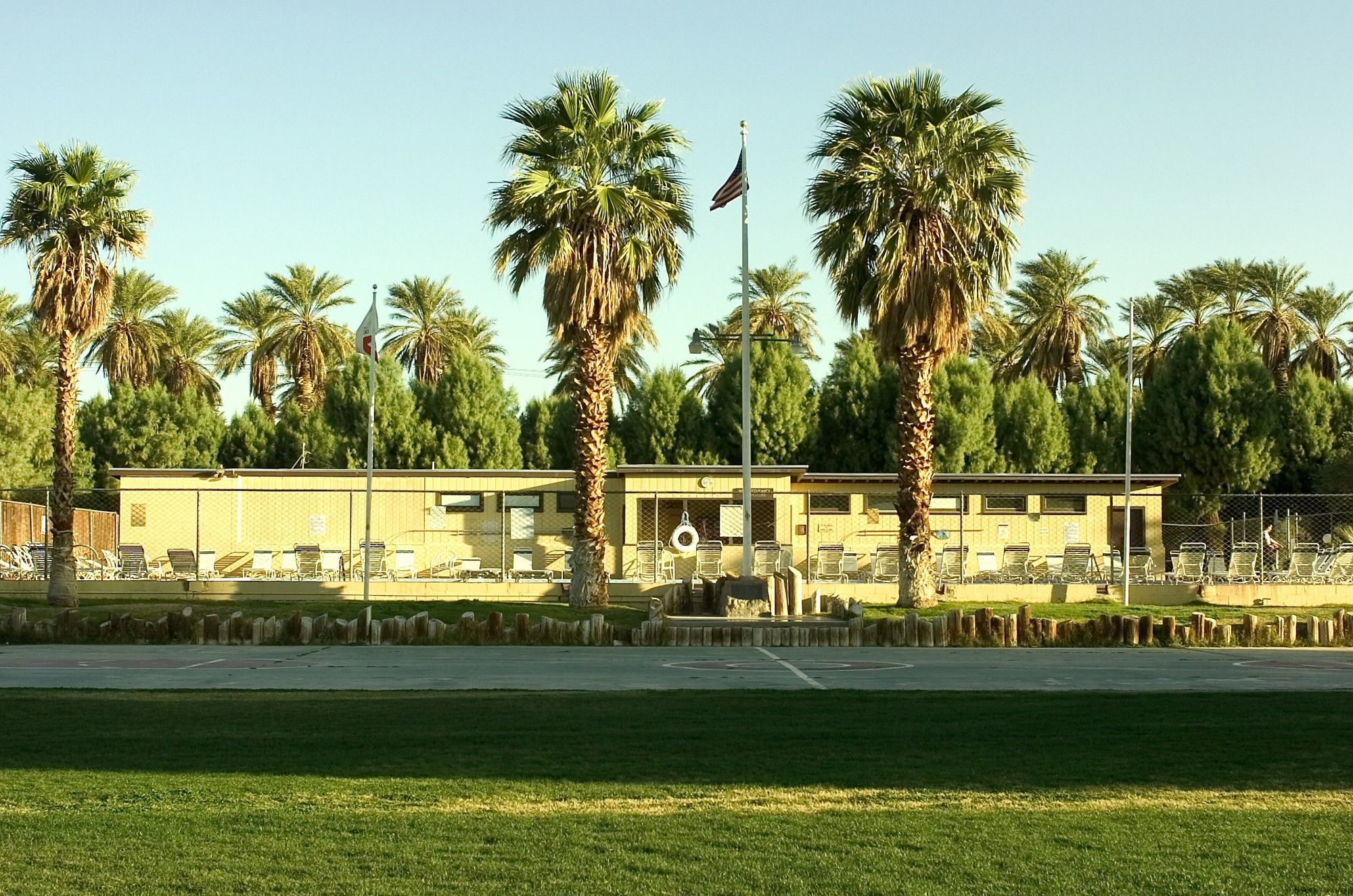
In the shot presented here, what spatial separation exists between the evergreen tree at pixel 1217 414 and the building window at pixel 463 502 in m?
24.9

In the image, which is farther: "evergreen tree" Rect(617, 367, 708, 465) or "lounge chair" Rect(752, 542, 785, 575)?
"evergreen tree" Rect(617, 367, 708, 465)

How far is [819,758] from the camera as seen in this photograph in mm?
9344

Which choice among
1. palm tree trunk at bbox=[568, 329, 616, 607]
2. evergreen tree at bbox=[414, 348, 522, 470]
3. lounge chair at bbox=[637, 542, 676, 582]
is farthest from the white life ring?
evergreen tree at bbox=[414, 348, 522, 470]

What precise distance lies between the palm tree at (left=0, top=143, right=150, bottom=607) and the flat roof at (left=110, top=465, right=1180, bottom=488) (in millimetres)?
6656

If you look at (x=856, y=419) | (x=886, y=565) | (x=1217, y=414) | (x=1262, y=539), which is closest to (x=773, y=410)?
(x=856, y=419)

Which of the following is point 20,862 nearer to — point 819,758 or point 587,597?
point 819,758

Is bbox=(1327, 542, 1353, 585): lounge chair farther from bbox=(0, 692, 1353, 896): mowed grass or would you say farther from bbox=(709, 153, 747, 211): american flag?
bbox=(0, 692, 1353, 896): mowed grass

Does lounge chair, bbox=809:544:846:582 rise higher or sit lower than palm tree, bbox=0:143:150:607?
lower

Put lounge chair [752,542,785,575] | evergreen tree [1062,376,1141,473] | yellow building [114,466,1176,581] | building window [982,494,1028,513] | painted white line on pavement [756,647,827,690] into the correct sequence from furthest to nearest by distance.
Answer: evergreen tree [1062,376,1141,473]
building window [982,494,1028,513]
yellow building [114,466,1176,581]
lounge chair [752,542,785,575]
painted white line on pavement [756,647,827,690]

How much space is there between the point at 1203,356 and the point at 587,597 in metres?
29.8

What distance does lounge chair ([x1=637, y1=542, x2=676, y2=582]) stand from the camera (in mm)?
31906

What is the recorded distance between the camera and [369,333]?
27.1m

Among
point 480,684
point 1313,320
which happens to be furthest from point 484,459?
point 480,684

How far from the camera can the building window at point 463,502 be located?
35.5 m
